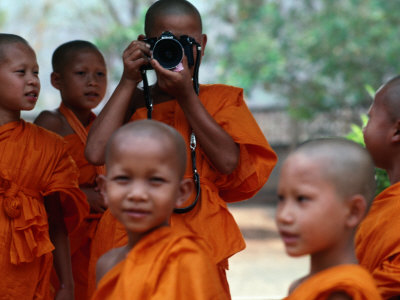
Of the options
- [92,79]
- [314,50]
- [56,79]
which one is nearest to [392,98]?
[92,79]

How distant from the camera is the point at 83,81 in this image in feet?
12.5

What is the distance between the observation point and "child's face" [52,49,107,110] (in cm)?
381

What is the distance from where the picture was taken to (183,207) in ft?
9.03

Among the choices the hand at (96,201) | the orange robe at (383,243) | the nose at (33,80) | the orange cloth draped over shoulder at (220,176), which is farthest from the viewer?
the hand at (96,201)

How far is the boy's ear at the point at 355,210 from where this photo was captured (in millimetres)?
2062

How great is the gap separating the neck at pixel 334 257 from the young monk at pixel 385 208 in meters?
0.37

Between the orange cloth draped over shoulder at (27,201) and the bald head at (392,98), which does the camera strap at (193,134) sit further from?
the bald head at (392,98)

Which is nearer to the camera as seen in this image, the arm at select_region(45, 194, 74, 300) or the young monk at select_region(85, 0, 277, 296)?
the young monk at select_region(85, 0, 277, 296)

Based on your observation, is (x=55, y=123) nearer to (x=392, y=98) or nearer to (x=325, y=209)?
(x=392, y=98)

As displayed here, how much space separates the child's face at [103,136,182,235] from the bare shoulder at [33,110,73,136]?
1.60 metres

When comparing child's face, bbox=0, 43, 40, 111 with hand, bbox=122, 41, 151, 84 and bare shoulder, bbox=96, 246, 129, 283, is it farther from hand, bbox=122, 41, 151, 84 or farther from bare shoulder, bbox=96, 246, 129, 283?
bare shoulder, bbox=96, 246, 129, 283

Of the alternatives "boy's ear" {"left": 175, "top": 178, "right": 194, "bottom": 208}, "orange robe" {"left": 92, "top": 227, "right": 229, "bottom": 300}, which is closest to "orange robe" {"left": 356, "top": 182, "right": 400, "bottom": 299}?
"orange robe" {"left": 92, "top": 227, "right": 229, "bottom": 300}

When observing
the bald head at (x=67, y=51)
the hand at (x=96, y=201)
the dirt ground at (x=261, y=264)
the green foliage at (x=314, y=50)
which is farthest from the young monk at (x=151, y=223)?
the green foliage at (x=314, y=50)

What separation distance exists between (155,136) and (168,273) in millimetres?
464
